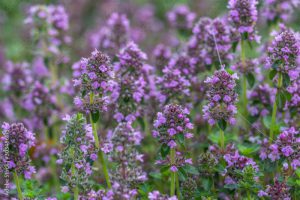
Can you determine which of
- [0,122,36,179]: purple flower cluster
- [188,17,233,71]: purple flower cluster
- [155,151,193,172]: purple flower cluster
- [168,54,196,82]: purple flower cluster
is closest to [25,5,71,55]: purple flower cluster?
[168,54,196,82]: purple flower cluster

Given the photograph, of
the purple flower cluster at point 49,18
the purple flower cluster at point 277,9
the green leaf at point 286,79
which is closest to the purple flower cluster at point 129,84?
the green leaf at point 286,79

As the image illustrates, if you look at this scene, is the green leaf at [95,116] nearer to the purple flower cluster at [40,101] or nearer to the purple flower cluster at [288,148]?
the purple flower cluster at [288,148]

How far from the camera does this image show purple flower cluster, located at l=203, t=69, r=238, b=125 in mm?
4008

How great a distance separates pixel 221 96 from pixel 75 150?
1195mm

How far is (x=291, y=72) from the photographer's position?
4344 mm

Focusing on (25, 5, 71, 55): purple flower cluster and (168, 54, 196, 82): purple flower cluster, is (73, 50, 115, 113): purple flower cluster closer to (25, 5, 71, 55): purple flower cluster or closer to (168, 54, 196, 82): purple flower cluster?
(168, 54, 196, 82): purple flower cluster

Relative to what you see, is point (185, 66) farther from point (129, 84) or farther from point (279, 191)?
point (279, 191)

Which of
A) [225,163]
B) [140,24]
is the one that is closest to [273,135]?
[225,163]

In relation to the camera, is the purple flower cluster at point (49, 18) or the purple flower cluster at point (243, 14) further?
the purple flower cluster at point (49, 18)

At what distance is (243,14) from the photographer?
489 centimetres

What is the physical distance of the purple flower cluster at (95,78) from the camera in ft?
13.2

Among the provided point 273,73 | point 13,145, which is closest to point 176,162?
point 273,73

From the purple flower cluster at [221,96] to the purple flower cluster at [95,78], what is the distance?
795 millimetres

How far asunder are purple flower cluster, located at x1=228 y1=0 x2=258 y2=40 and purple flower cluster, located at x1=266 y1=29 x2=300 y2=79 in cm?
61
